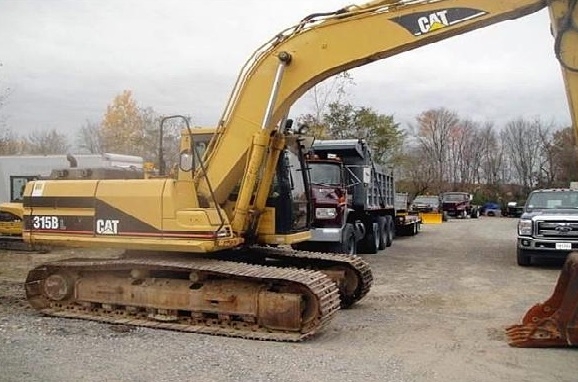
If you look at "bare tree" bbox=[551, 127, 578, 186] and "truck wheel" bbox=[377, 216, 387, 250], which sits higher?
"bare tree" bbox=[551, 127, 578, 186]

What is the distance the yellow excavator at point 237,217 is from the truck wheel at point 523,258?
Result: 24.7 ft

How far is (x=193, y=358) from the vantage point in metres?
6.43

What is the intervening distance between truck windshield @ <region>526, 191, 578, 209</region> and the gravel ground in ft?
18.0

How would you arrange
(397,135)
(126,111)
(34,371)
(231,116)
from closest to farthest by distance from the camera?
(34,371), (231,116), (397,135), (126,111)

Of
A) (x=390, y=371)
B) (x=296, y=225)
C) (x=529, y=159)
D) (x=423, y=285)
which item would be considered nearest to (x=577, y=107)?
(x=390, y=371)

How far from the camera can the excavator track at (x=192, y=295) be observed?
7406 millimetres

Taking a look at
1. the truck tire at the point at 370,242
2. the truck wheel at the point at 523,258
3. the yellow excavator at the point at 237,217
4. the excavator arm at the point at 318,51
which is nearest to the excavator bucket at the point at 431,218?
the truck tire at the point at 370,242

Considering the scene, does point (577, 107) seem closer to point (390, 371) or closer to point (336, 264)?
point (390, 371)

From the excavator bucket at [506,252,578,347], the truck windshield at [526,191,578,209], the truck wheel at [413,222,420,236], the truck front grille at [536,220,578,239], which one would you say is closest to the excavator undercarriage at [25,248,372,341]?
the excavator bucket at [506,252,578,347]

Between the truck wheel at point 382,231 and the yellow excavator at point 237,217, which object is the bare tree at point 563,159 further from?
the yellow excavator at point 237,217

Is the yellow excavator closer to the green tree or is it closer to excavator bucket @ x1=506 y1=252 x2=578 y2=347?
excavator bucket @ x1=506 y1=252 x2=578 y2=347

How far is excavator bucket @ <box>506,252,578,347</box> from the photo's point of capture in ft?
22.6

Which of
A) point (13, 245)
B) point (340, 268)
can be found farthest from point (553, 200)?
point (13, 245)

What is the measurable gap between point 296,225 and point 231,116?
69.6 inches
